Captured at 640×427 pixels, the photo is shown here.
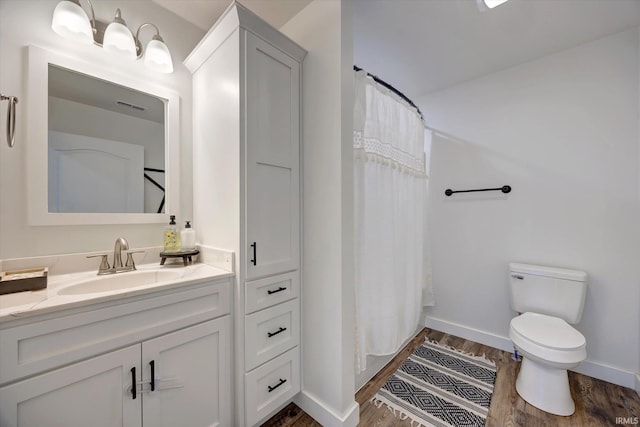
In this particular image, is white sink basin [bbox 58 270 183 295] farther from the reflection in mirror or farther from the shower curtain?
the shower curtain

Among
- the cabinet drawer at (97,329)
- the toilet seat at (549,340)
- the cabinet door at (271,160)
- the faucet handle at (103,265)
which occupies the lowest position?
the toilet seat at (549,340)

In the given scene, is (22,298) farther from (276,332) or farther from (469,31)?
(469,31)

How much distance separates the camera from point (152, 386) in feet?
3.22

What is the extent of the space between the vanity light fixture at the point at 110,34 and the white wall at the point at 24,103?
0.16 ft

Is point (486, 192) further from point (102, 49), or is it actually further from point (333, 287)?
point (102, 49)

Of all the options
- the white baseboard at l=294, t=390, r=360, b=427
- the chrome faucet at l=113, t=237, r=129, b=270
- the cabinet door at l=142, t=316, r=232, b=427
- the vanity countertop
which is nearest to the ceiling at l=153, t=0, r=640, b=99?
the chrome faucet at l=113, t=237, r=129, b=270

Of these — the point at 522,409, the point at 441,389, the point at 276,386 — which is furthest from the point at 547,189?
the point at 276,386

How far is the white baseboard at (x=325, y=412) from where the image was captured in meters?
1.29

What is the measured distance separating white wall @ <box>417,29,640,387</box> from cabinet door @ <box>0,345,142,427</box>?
2438mm

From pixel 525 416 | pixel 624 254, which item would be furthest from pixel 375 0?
pixel 525 416

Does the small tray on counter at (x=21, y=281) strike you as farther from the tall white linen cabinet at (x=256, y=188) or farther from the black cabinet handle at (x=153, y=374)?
the tall white linen cabinet at (x=256, y=188)

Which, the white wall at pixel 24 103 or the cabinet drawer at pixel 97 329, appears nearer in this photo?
the cabinet drawer at pixel 97 329

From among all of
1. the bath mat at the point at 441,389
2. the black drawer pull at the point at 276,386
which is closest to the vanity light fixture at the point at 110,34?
the black drawer pull at the point at 276,386

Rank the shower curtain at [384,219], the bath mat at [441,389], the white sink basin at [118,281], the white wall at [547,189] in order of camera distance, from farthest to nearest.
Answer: the white wall at [547,189] → the shower curtain at [384,219] → the bath mat at [441,389] → the white sink basin at [118,281]
